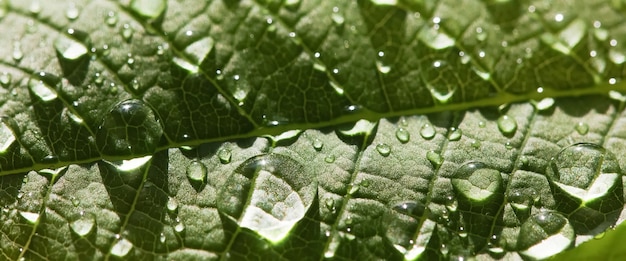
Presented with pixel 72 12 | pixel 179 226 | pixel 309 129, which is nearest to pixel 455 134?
pixel 309 129

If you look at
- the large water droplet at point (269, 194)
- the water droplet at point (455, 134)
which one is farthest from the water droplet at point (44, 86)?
the water droplet at point (455, 134)

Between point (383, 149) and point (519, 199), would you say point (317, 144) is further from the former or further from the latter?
point (519, 199)

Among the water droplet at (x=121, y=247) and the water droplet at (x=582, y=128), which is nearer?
the water droplet at (x=121, y=247)

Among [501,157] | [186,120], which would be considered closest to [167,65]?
[186,120]

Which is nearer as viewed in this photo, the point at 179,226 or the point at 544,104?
the point at 179,226

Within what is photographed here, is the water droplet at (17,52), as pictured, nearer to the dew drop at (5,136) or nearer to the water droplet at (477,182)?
the dew drop at (5,136)

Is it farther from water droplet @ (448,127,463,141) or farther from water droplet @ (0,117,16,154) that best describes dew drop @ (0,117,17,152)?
water droplet @ (448,127,463,141)

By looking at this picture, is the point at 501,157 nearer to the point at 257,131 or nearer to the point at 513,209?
the point at 513,209
